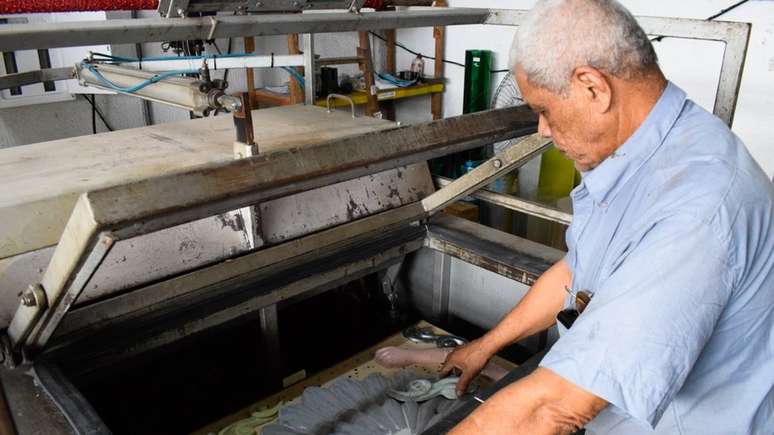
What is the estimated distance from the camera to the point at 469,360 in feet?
4.79

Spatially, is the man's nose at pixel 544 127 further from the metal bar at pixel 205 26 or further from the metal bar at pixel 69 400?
the metal bar at pixel 69 400

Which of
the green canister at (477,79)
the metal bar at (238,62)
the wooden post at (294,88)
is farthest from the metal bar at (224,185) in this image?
the green canister at (477,79)

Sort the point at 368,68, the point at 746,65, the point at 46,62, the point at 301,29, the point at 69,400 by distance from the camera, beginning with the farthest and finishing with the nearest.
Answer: the point at 46,62, the point at 368,68, the point at 746,65, the point at 301,29, the point at 69,400

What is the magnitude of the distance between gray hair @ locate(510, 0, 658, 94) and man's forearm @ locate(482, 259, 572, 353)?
23.2 inches

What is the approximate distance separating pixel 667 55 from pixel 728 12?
1.02 ft

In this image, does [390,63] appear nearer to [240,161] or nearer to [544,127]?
[544,127]

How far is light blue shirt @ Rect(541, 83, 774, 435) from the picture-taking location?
2.33ft

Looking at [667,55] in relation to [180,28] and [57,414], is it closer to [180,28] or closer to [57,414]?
[180,28]

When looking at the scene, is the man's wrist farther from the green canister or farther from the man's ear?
the green canister

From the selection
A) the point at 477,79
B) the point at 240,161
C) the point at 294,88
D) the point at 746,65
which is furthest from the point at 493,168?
the point at 477,79

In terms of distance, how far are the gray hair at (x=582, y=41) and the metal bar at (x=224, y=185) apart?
Result: 20 cm

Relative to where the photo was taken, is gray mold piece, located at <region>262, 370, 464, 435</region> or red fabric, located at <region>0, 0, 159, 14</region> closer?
red fabric, located at <region>0, 0, 159, 14</region>

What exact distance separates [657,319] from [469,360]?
2.62ft

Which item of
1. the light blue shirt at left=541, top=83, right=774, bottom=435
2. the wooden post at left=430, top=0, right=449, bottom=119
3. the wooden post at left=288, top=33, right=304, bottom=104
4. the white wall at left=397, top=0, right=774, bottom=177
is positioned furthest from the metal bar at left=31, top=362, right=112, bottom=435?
the wooden post at left=430, top=0, right=449, bottom=119
